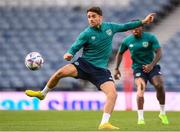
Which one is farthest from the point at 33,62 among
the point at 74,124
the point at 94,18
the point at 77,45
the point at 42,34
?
the point at 42,34

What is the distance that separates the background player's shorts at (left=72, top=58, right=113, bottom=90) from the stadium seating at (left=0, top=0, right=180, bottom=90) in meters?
15.0

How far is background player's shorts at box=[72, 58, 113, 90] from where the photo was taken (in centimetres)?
1237

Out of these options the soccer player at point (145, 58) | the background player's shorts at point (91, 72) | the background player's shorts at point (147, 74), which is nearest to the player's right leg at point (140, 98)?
the soccer player at point (145, 58)

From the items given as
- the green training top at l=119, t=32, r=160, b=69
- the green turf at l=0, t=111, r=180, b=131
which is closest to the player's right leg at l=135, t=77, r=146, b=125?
the green turf at l=0, t=111, r=180, b=131

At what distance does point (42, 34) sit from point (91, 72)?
1767 cm

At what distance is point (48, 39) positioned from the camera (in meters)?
29.6

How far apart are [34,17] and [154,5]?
17.0 feet

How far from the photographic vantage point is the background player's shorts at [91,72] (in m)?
12.4

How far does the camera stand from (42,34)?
2991cm

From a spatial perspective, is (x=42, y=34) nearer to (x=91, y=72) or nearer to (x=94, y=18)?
(x=91, y=72)

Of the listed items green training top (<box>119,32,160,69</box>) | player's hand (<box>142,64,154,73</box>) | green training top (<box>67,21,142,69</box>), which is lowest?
player's hand (<box>142,64,154,73</box>)

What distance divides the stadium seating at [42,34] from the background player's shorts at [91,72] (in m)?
15.0

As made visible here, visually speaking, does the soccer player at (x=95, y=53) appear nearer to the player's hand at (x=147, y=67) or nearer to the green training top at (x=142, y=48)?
the player's hand at (x=147, y=67)

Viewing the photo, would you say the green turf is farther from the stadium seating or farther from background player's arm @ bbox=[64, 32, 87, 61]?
the stadium seating
